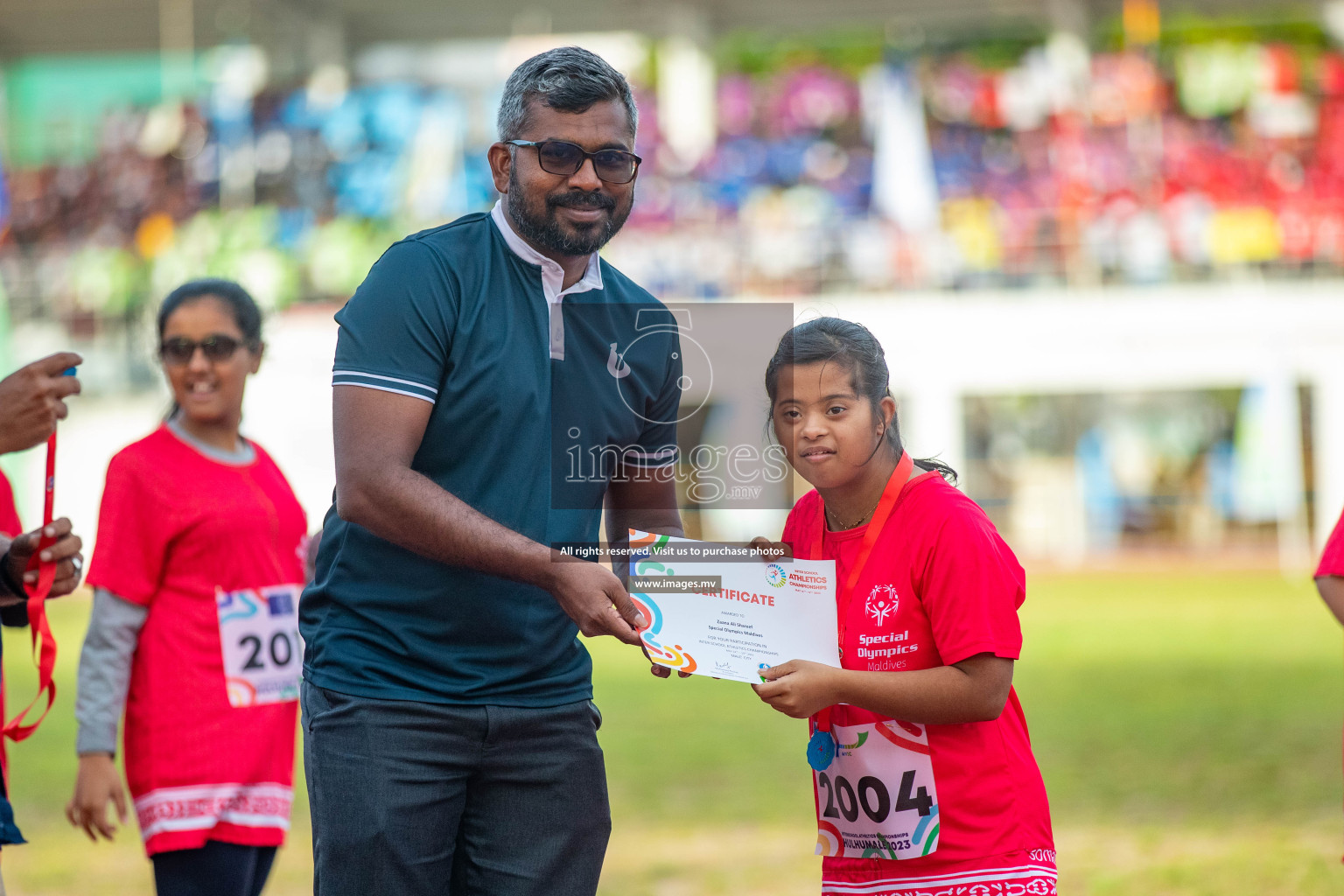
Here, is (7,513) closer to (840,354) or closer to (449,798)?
(449,798)

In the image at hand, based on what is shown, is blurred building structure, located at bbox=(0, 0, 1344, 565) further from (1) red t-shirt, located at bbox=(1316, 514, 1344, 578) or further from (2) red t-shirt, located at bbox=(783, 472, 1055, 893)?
(2) red t-shirt, located at bbox=(783, 472, 1055, 893)

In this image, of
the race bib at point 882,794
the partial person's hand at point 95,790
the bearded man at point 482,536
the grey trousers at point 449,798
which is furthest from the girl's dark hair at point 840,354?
the partial person's hand at point 95,790

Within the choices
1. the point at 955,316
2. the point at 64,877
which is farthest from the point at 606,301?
the point at 955,316

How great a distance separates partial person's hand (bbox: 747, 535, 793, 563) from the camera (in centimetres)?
245

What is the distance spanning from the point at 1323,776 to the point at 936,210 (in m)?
18.6

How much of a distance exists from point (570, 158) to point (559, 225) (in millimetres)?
118

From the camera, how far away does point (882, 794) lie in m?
2.53

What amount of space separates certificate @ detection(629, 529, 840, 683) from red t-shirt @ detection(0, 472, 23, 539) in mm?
1470

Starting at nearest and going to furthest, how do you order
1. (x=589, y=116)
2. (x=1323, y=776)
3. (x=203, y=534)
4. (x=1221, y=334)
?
(x=589, y=116) < (x=203, y=534) < (x=1323, y=776) < (x=1221, y=334)

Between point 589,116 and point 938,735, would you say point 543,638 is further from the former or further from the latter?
point 589,116

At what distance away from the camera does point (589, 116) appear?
251cm

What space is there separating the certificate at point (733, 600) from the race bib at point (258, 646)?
1.32 m

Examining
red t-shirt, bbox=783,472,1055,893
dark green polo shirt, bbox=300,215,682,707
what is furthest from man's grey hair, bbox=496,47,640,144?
red t-shirt, bbox=783,472,1055,893

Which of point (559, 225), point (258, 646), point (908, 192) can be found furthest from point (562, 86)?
point (908, 192)
